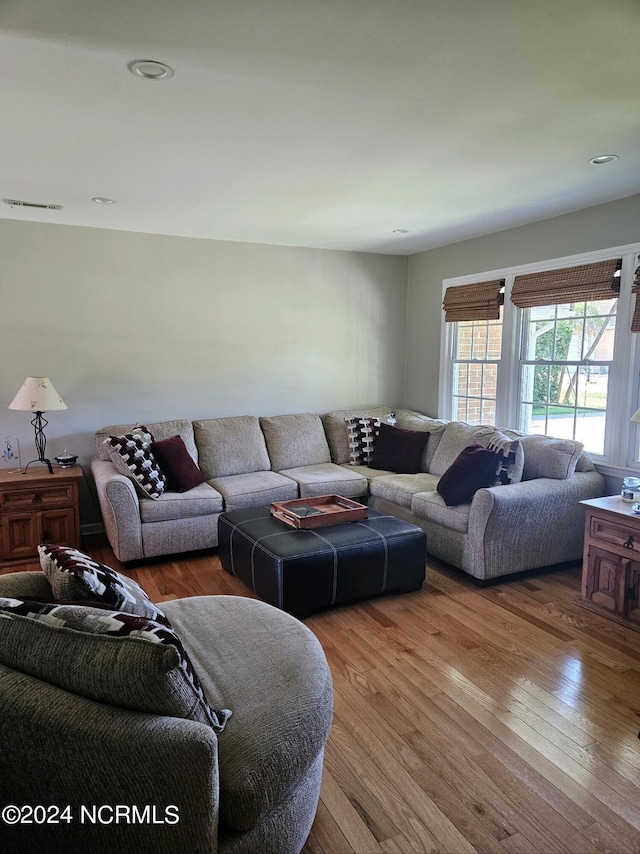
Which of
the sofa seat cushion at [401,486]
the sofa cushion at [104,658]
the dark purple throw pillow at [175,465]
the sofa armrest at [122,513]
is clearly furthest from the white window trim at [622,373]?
the sofa cushion at [104,658]

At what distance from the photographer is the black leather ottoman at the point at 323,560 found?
9.83 feet

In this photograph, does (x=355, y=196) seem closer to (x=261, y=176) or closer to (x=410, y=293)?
(x=261, y=176)

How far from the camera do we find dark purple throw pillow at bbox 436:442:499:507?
12.1 feet

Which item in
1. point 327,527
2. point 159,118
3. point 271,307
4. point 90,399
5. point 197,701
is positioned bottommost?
point 327,527

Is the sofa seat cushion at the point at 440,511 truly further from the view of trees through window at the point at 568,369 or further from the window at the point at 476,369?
the window at the point at 476,369

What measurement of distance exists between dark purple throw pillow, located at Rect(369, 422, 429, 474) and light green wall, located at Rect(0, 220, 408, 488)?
0.80 meters

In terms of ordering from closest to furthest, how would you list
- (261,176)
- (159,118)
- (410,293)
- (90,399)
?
(159,118), (261,176), (90,399), (410,293)

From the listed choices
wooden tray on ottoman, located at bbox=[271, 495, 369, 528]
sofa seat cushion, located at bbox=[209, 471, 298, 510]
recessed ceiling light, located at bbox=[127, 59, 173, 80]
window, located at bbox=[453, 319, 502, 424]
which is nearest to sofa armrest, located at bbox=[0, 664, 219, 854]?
recessed ceiling light, located at bbox=[127, 59, 173, 80]

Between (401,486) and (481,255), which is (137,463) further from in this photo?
(481,255)

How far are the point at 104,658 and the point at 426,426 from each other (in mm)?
4058

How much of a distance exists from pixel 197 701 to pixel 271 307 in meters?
4.18

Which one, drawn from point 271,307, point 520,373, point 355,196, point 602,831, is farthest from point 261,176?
point 602,831

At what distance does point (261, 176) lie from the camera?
10.0ft

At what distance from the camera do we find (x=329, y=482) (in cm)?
443
